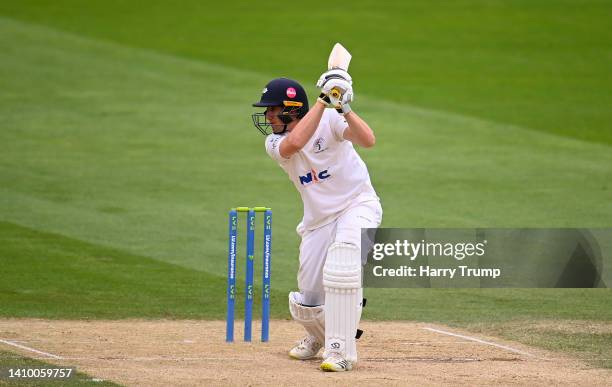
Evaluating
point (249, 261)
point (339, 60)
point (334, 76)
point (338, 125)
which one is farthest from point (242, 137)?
point (334, 76)

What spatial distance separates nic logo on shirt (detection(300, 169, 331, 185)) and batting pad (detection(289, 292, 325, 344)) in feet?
2.74

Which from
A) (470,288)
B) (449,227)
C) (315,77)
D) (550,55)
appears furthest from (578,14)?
(470,288)

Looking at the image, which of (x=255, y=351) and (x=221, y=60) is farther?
(x=221, y=60)

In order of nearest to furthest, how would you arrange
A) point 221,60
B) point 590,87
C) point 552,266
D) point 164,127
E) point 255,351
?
point 255,351
point 552,266
point 164,127
point 590,87
point 221,60

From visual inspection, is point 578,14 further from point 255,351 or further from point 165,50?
point 255,351

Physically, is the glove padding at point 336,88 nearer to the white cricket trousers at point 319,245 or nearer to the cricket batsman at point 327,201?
the cricket batsman at point 327,201

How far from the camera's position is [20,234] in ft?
47.7

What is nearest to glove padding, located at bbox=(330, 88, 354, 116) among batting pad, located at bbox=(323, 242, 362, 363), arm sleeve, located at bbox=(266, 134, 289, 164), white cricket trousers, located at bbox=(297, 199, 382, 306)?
arm sleeve, located at bbox=(266, 134, 289, 164)

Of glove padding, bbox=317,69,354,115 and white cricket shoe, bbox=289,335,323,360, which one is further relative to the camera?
→ white cricket shoe, bbox=289,335,323,360

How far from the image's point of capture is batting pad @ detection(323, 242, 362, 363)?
813 centimetres

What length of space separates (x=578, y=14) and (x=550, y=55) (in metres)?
4.02

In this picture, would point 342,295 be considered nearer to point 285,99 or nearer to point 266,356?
point 266,356

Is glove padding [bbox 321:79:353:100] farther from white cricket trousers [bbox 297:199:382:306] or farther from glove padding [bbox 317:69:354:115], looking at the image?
white cricket trousers [bbox 297:199:382:306]

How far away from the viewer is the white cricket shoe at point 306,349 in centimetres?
888
